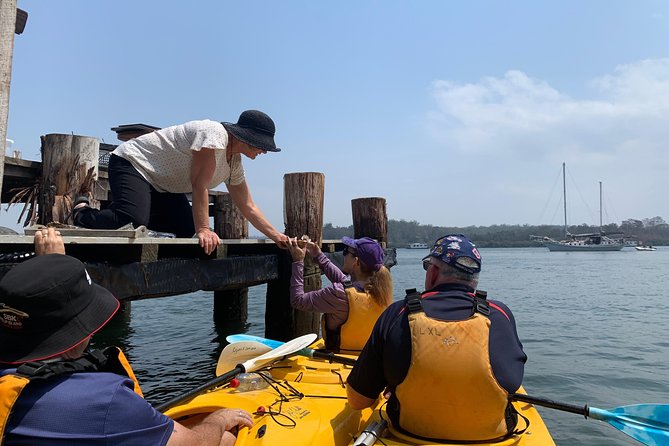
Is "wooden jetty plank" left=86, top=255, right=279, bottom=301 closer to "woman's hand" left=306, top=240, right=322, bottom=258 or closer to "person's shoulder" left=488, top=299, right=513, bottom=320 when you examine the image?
"woman's hand" left=306, top=240, right=322, bottom=258

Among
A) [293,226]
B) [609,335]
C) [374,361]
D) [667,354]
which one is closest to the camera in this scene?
[374,361]

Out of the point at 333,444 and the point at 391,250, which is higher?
the point at 391,250

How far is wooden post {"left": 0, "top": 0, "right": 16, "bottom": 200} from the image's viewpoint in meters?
4.08

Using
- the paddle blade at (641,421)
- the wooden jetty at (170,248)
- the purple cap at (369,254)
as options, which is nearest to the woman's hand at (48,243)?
the wooden jetty at (170,248)

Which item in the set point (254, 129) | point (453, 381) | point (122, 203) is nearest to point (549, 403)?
point (453, 381)

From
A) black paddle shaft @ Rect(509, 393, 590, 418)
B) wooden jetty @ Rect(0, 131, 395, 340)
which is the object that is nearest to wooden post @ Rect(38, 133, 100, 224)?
wooden jetty @ Rect(0, 131, 395, 340)

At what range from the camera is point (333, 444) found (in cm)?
306

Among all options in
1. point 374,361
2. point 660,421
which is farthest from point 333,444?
point 660,421

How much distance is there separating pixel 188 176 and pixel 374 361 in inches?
113

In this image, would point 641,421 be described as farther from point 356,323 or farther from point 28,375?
point 28,375

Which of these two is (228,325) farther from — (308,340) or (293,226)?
(308,340)

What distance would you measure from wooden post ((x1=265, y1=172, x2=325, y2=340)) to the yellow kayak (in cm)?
289

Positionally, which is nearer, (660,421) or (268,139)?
(660,421)

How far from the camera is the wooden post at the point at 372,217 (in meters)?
10.6
